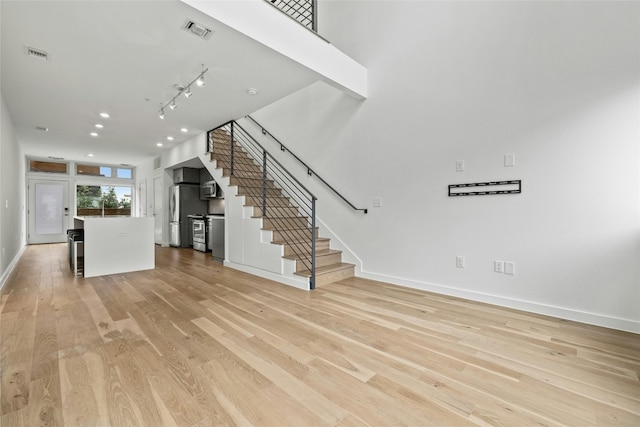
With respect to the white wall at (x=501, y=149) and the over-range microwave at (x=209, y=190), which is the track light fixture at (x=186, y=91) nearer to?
the white wall at (x=501, y=149)

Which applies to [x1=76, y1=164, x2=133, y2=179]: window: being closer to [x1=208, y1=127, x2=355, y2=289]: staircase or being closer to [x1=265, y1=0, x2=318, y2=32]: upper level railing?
[x1=208, y1=127, x2=355, y2=289]: staircase

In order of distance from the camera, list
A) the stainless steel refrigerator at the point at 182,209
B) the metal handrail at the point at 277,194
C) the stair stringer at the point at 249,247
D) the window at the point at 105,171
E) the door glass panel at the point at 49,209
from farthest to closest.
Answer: the window at the point at 105,171
the door glass panel at the point at 49,209
the stainless steel refrigerator at the point at 182,209
the metal handrail at the point at 277,194
the stair stringer at the point at 249,247

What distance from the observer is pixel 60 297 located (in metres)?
3.20

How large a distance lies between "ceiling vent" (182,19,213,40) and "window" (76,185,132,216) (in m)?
9.29

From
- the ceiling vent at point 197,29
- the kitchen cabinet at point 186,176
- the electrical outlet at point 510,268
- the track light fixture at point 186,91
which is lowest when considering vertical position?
the electrical outlet at point 510,268

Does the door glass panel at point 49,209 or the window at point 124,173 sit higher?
the window at point 124,173

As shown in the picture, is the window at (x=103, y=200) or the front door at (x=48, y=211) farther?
the window at (x=103, y=200)

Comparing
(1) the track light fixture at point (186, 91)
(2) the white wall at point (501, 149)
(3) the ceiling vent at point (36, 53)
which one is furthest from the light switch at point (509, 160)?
(3) the ceiling vent at point (36, 53)

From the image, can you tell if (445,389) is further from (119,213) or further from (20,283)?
(119,213)

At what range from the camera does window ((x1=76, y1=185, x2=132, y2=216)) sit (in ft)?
30.1

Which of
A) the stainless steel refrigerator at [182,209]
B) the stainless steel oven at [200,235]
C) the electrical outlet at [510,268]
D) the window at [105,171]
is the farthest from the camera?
the window at [105,171]

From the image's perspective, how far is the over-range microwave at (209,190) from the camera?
6.93 m

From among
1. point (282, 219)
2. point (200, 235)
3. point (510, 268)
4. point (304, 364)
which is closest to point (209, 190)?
point (200, 235)

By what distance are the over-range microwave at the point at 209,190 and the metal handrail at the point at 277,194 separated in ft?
4.01
